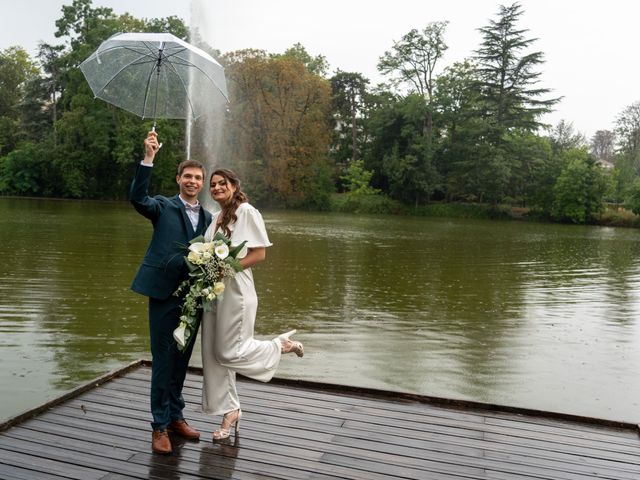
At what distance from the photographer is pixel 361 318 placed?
9.45 metres

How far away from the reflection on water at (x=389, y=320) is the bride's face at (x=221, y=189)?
9.98 ft

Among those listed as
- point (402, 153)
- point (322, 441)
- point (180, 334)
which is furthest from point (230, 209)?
point (402, 153)

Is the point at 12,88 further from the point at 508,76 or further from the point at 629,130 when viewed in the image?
the point at 629,130

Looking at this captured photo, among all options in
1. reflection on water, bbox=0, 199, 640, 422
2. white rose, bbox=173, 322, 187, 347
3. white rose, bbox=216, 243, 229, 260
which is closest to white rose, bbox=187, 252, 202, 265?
white rose, bbox=216, 243, 229, 260

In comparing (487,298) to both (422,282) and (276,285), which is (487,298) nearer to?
(422,282)

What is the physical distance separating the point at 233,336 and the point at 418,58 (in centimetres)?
4980

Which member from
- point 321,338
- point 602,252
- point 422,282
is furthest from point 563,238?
point 321,338

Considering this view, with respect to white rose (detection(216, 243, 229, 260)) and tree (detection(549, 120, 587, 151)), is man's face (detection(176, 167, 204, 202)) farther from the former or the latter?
tree (detection(549, 120, 587, 151))

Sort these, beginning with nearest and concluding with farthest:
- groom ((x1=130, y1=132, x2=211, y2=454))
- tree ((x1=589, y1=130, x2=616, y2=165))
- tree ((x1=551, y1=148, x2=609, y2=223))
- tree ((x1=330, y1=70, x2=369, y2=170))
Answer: groom ((x1=130, y1=132, x2=211, y2=454)) < tree ((x1=551, y1=148, x2=609, y2=223)) < tree ((x1=330, y1=70, x2=369, y2=170)) < tree ((x1=589, y1=130, x2=616, y2=165))

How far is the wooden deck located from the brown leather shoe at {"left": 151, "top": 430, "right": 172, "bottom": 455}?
4cm

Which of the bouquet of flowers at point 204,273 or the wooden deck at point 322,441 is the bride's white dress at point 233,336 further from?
the wooden deck at point 322,441

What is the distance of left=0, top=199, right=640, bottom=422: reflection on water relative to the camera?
6.45m

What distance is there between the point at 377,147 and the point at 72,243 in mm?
36071

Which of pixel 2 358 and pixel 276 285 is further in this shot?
pixel 276 285
